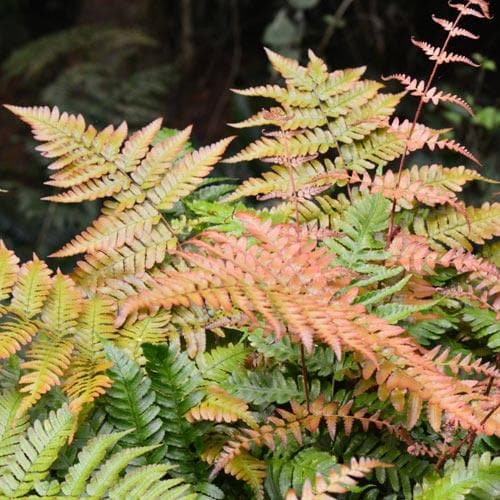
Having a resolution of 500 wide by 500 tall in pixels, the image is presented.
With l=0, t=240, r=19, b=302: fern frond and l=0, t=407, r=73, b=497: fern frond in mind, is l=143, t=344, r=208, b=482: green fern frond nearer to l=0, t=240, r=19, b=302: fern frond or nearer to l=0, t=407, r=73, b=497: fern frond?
l=0, t=407, r=73, b=497: fern frond

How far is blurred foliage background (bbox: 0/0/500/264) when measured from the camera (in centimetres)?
431

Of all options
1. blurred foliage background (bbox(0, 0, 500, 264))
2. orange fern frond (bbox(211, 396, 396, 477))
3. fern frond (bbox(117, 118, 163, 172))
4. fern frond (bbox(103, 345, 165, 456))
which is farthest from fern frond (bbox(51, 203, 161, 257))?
blurred foliage background (bbox(0, 0, 500, 264))

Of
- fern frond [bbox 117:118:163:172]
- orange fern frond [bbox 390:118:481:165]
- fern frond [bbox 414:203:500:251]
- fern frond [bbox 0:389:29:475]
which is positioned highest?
orange fern frond [bbox 390:118:481:165]

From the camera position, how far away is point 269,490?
1218 millimetres

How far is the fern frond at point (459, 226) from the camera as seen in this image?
4.97 feet

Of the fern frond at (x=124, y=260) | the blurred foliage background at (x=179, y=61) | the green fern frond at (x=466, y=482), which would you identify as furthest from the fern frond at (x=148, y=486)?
the blurred foliage background at (x=179, y=61)

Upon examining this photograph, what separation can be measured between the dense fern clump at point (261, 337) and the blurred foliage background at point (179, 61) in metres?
1.69

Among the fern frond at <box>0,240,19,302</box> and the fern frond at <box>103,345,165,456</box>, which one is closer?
the fern frond at <box>103,345,165,456</box>

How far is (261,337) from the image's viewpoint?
133 centimetres

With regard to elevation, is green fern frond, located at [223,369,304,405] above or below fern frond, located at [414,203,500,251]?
below

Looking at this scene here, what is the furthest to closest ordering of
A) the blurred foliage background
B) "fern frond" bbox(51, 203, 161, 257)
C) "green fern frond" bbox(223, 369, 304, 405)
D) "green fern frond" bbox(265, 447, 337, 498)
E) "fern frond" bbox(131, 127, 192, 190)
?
the blurred foliage background < "fern frond" bbox(131, 127, 192, 190) < "fern frond" bbox(51, 203, 161, 257) < "green fern frond" bbox(223, 369, 304, 405) < "green fern frond" bbox(265, 447, 337, 498)

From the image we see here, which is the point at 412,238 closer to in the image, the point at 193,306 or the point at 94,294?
the point at 193,306

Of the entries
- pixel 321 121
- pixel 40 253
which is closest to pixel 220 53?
pixel 40 253

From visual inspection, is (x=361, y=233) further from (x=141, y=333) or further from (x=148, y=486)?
(x=148, y=486)
